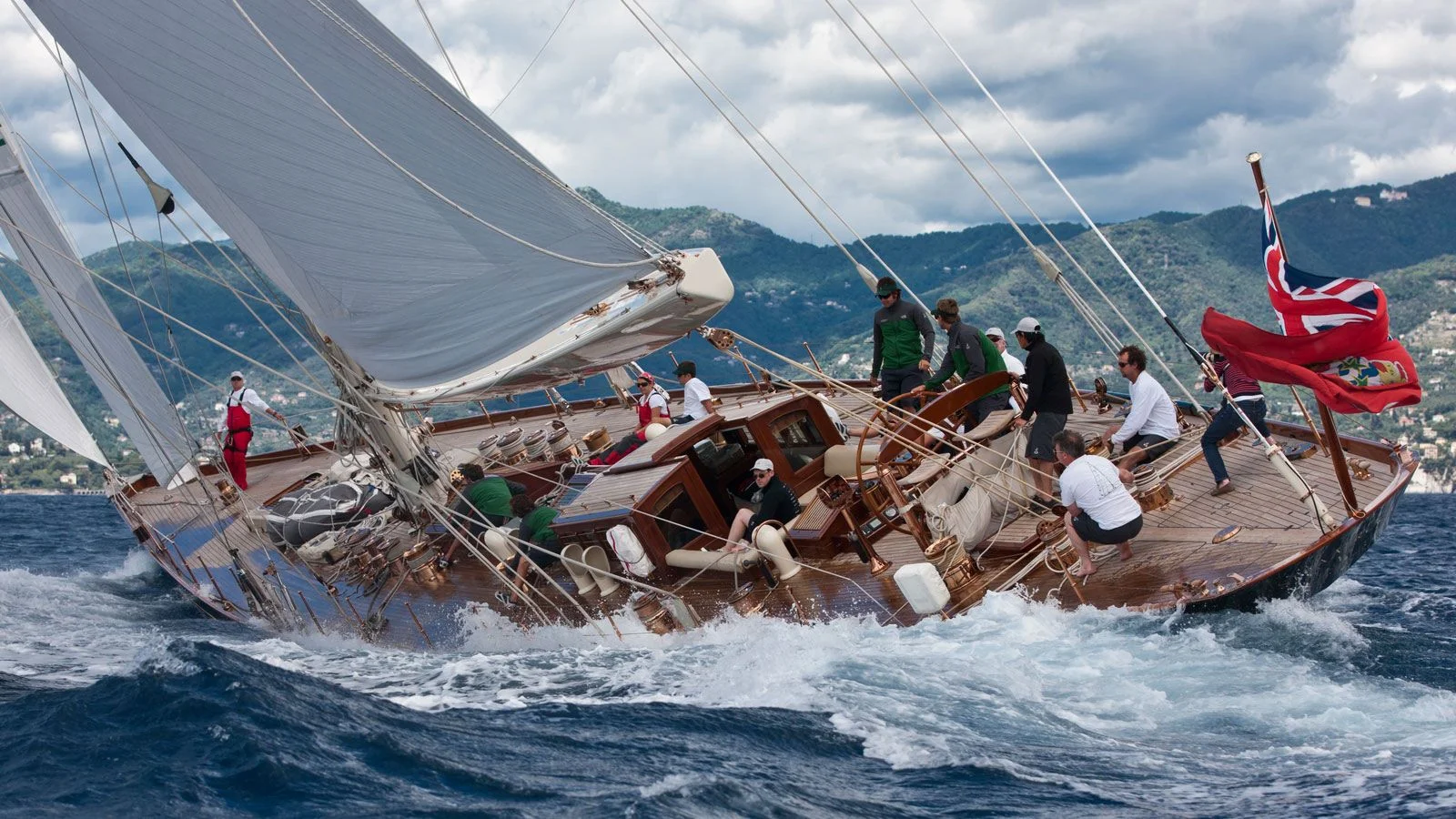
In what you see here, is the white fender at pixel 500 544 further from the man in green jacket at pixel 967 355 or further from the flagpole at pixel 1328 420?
the flagpole at pixel 1328 420

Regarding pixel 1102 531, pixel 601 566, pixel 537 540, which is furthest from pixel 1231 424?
pixel 537 540

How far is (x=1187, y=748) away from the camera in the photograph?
7.09m

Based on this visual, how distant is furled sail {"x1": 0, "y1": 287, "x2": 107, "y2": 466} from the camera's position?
17.2 m

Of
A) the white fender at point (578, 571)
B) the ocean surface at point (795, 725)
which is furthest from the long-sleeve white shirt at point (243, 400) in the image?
the white fender at point (578, 571)

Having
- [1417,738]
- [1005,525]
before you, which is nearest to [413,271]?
[1005,525]

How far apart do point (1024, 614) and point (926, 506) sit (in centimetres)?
145

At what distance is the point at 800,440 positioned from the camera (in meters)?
12.2

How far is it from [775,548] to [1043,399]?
249 cm

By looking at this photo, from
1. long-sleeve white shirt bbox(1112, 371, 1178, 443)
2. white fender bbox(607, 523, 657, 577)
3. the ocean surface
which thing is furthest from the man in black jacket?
white fender bbox(607, 523, 657, 577)

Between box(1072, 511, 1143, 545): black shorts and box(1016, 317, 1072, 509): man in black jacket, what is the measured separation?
1.04 meters

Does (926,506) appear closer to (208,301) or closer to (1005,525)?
(1005,525)

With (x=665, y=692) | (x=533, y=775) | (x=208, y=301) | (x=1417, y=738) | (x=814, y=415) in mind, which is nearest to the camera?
(x=1417, y=738)

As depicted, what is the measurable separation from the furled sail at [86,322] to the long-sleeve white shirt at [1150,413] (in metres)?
11.2

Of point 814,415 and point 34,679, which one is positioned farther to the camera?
point 814,415
